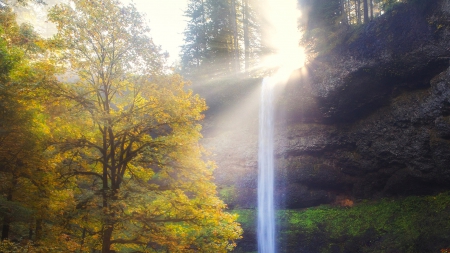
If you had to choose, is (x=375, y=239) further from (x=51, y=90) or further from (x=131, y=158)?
(x=51, y=90)

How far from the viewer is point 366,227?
13469 millimetres

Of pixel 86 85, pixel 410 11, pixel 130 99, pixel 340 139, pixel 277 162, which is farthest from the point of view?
pixel 277 162

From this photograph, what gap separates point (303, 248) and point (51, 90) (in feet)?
42.1

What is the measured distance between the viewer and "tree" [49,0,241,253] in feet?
20.5

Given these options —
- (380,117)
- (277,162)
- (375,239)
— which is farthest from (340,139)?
(375,239)

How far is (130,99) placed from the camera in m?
7.44

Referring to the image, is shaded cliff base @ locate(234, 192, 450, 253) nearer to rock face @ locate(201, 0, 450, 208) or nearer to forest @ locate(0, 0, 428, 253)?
rock face @ locate(201, 0, 450, 208)

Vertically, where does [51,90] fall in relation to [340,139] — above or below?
below

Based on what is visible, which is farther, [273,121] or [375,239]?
[273,121]

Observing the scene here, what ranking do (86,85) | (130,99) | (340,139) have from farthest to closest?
(340,139) → (130,99) → (86,85)

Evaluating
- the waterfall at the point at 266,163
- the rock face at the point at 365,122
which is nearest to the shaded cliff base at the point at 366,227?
the waterfall at the point at 266,163

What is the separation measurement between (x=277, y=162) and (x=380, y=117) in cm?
637

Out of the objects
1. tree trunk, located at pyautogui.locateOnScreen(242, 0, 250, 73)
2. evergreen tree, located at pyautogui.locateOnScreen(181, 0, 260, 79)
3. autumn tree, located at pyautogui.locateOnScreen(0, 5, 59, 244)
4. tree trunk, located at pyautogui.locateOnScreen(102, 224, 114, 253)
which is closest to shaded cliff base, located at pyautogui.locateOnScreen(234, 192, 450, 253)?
tree trunk, located at pyautogui.locateOnScreen(102, 224, 114, 253)

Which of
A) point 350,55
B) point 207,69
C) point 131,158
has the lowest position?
point 131,158
